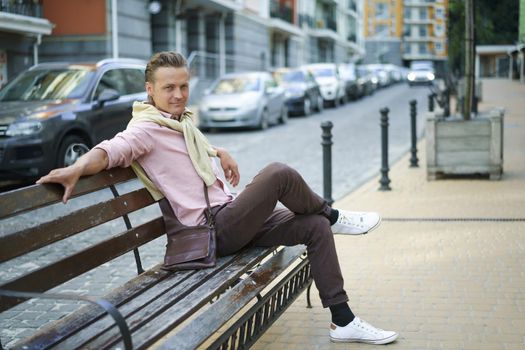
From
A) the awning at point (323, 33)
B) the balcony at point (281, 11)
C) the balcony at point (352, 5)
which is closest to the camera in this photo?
the balcony at point (281, 11)

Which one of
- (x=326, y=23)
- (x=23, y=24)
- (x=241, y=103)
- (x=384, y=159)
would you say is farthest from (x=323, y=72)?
(x=326, y=23)

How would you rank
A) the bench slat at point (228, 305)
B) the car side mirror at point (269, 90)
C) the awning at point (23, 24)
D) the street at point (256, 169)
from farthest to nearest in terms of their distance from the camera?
the car side mirror at point (269, 90) < the awning at point (23, 24) < the street at point (256, 169) < the bench slat at point (228, 305)

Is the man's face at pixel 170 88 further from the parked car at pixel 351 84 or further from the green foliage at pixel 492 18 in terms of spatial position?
the parked car at pixel 351 84

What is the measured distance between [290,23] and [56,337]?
1771 inches

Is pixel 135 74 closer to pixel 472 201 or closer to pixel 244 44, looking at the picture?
pixel 472 201

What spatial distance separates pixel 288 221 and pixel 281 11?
41.7 m

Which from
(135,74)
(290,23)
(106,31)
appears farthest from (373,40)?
(135,74)

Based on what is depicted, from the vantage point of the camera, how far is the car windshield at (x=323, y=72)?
3220 cm

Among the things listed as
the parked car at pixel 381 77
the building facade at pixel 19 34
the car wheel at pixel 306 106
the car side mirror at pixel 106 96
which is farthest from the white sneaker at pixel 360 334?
the parked car at pixel 381 77

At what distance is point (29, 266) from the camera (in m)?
6.50

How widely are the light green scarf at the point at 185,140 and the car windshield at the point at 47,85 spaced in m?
7.51

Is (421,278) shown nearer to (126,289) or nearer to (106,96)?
(126,289)

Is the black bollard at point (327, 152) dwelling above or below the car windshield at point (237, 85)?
below

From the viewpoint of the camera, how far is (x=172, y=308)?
3193 millimetres
